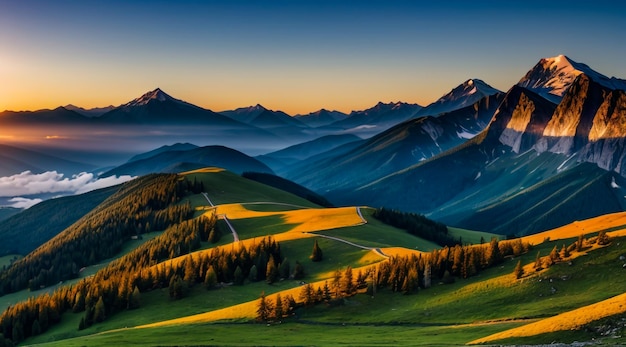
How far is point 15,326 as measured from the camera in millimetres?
134750

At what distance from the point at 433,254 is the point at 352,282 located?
701 inches

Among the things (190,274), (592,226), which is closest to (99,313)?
(190,274)

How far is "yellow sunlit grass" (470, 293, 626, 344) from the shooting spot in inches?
2432

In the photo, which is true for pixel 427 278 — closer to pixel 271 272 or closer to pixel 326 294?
pixel 326 294

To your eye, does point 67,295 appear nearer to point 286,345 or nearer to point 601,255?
point 286,345

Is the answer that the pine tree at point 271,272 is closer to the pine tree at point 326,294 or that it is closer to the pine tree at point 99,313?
the pine tree at point 326,294

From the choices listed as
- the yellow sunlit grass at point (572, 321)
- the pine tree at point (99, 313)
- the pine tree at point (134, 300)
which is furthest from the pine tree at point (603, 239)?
the pine tree at point (99, 313)

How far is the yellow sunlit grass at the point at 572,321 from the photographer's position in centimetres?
6178

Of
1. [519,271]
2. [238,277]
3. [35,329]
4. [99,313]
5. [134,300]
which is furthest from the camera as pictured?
[238,277]

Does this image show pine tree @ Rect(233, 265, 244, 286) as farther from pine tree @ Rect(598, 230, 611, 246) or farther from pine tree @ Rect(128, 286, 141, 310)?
pine tree @ Rect(598, 230, 611, 246)

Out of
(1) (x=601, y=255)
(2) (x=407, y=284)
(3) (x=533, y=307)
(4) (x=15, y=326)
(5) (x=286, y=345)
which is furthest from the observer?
(4) (x=15, y=326)

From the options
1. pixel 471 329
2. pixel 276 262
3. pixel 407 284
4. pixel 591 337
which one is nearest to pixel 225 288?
pixel 276 262

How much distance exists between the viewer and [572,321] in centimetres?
6278

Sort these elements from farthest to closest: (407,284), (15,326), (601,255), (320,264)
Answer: (320,264) < (15,326) < (407,284) < (601,255)
